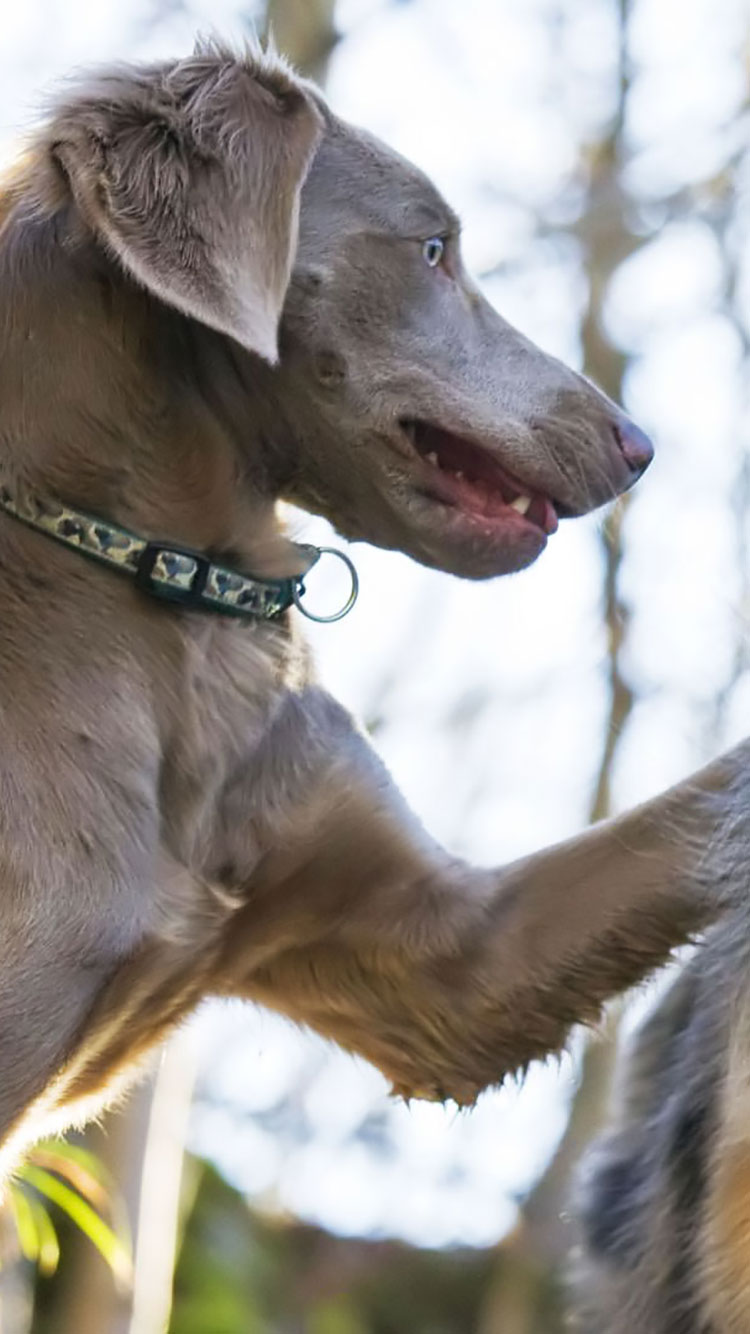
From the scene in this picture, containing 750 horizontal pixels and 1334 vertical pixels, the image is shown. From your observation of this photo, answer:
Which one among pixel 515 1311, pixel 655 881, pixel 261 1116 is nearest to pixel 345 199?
pixel 655 881

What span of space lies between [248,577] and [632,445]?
56 cm

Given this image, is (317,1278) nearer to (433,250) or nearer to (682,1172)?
(682,1172)

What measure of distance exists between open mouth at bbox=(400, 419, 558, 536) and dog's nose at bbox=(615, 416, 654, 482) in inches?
5.1

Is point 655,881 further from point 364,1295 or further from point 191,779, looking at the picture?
point 364,1295

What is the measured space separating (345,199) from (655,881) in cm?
98

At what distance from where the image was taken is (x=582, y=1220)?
271 centimetres

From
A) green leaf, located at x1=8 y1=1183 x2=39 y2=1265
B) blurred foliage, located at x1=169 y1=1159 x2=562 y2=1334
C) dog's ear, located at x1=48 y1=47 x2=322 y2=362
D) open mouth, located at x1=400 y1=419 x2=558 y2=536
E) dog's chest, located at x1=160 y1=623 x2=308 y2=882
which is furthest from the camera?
blurred foliage, located at x1=169 y1=1159 x2=562 y2=1334

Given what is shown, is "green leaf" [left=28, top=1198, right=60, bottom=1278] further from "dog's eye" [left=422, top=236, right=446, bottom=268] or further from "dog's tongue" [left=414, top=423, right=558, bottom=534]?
"dog's eye" [left=422, top=236, right=446, bottom=268]

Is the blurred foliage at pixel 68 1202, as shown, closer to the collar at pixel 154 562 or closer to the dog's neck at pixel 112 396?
the collar at pixel 154 562

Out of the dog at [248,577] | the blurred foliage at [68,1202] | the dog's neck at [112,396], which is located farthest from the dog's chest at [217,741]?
the blurred foliage at [68,1202]

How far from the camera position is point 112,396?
2.36 m

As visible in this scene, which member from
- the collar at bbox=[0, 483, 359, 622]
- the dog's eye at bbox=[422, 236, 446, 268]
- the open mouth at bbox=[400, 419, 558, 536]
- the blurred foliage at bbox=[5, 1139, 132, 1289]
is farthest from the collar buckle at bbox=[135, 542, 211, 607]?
the blurred foliage at bbox=[5, 1139, 132, 1289]

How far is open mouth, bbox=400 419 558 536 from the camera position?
8.29 ft

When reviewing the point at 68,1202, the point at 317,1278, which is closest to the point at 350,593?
the point at 68,1202
